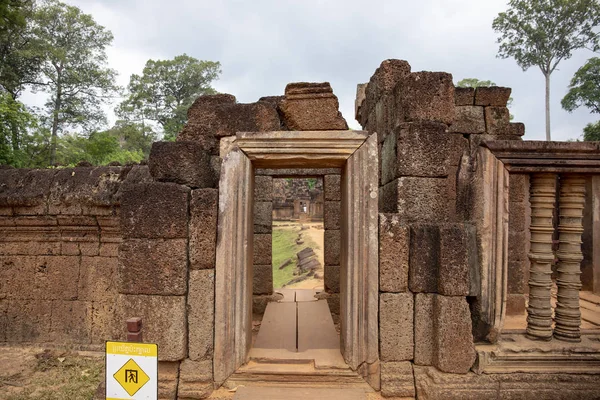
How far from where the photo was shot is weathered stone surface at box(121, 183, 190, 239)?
3.42 m

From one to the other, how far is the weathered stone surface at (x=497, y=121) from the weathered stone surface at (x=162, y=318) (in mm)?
5984

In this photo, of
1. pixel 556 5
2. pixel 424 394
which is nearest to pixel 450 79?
pixel 424 394

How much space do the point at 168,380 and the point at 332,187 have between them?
4428 mm

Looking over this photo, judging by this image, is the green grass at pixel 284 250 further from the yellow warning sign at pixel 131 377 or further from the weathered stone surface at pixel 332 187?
the yellow warning sign at pixel 131 377

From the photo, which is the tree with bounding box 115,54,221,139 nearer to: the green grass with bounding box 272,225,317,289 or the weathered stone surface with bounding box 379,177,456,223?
the green grass with bounding box 272,225,317,289

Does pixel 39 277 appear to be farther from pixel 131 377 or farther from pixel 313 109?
pixel 313 109

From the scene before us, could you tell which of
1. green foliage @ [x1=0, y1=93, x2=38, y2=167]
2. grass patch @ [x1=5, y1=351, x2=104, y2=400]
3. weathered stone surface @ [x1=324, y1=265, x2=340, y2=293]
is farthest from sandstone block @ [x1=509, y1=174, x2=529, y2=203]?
green foliage @ [x1=0, y1=93, x2=38, y2=167]

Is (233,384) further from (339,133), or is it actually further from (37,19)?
(37,19)

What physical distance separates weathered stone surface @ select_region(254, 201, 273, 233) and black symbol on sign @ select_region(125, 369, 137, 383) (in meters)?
4.53

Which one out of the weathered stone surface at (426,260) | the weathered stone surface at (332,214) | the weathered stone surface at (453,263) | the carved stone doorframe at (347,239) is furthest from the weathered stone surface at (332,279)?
the weathered stone surface at (453,263)

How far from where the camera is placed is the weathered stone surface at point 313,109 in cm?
371

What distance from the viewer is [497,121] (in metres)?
6.43

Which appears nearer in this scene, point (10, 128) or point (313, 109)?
point (313, 109)

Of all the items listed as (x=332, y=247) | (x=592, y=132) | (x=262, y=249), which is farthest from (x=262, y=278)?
(x=592, y=132)
